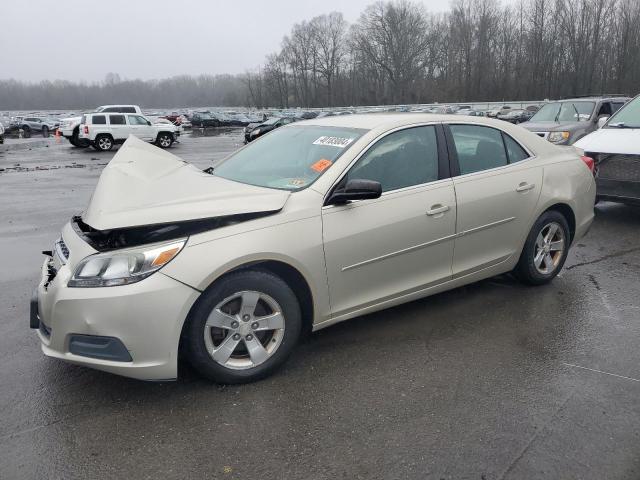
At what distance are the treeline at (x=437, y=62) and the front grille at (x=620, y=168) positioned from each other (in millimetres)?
78424

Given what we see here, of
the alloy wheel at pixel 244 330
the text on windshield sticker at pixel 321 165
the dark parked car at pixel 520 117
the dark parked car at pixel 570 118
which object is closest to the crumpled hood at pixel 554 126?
the dark parked car at pixel 570 118

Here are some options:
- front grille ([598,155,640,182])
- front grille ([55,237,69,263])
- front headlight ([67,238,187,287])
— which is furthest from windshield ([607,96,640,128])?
front grille ([55,237,69,263])

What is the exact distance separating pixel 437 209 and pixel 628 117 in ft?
19.9

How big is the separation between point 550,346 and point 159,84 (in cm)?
17895

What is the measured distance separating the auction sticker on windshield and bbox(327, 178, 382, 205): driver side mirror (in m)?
0.49

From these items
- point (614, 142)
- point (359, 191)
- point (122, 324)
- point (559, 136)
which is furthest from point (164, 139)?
point (122, 324)

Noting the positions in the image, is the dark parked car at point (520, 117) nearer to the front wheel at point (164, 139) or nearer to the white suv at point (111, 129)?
the front wheel at point (164, 139)

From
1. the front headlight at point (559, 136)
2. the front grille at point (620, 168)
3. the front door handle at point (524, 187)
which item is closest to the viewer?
the front door handle at point (524, 187)

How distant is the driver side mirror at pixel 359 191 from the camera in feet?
11.1

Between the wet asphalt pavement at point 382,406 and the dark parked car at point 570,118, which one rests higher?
the dark parked car at point 570,118

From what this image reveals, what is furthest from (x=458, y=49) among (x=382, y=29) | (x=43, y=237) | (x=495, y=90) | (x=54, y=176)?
(x=43, y=237)

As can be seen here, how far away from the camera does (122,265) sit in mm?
2873

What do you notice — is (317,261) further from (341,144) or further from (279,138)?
(279,138)

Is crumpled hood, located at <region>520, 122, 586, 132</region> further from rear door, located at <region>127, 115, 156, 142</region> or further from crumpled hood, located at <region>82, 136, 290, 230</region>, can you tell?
rear door, located at <region>127, 115, 156, 142</region>
